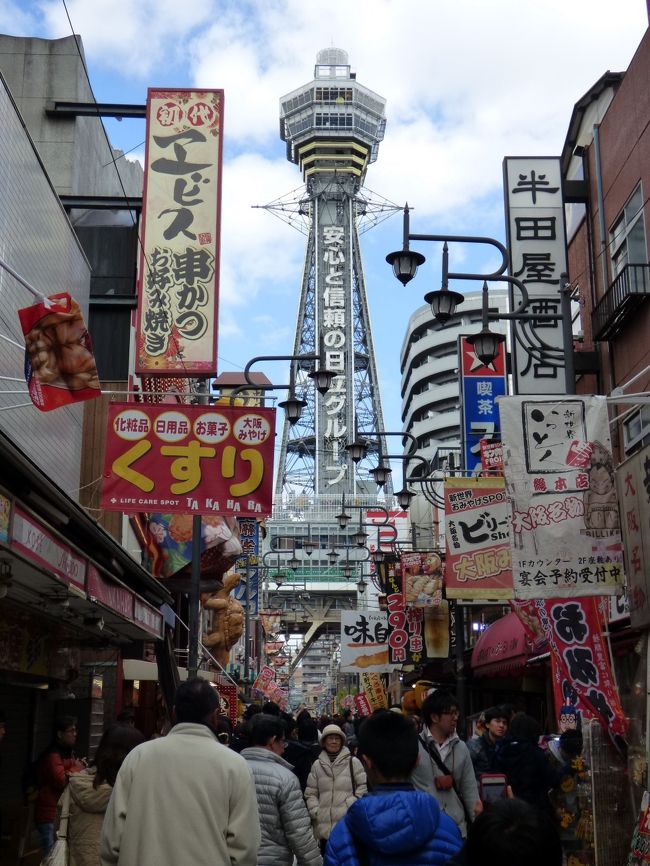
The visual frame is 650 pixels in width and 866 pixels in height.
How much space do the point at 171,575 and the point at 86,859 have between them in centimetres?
1686

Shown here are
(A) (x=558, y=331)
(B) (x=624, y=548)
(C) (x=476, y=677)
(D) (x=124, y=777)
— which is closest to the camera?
(D) (x=124, y=777)

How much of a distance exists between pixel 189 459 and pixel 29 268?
11.8 ft

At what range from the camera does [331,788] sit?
31.4ft

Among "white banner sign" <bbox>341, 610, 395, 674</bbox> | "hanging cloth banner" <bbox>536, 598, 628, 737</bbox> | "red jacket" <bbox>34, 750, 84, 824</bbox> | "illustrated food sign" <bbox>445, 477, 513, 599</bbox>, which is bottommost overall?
"red jacket" <bbox>34, 750, 84, 824</bbox>

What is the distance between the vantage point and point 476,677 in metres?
27.4

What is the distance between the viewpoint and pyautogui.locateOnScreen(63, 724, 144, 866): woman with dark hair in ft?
20.4

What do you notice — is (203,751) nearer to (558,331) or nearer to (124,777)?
(124,777)

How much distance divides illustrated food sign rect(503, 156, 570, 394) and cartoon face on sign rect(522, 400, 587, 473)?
5762 mm

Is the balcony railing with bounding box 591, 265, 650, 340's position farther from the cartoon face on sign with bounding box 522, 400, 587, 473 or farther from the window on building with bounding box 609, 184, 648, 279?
the cartoon face on sign with bounding box 522, 400, 587, 473

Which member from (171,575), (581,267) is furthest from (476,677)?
(581,267)

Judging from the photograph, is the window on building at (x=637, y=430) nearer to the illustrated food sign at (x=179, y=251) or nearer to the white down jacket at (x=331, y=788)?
the illustrated food sign at (x=179, y=251)

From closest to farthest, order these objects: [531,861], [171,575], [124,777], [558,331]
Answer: [531,861] → [124,777] → [558,331] → [171,575]

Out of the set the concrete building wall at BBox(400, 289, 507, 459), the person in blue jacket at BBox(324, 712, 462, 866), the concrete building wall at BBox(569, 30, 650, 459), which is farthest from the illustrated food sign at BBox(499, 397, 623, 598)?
the concrete building wall at BBox(400, 289, 507, 459)

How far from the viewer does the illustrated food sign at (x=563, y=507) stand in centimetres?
1017
